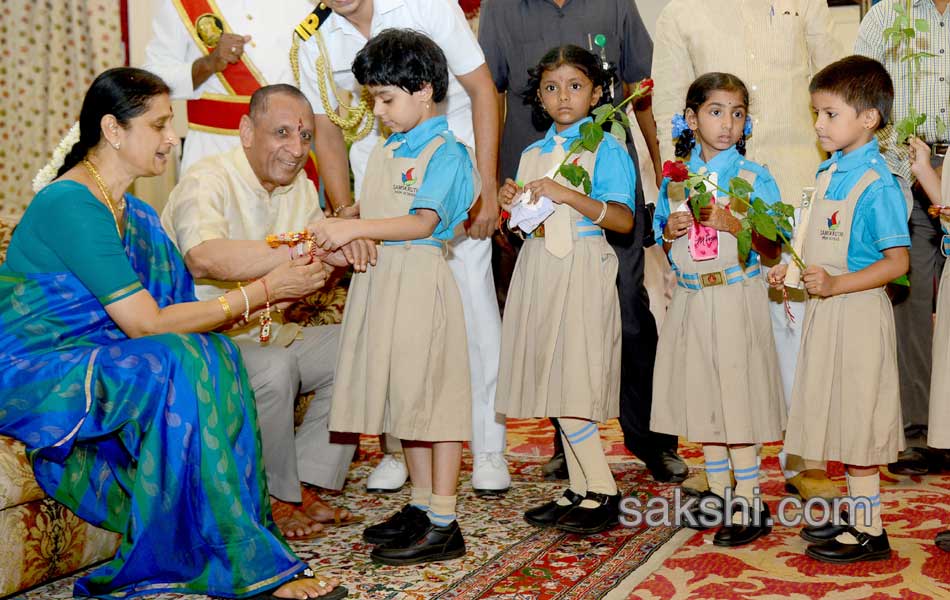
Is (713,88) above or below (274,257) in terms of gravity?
above

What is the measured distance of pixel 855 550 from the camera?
2.48m

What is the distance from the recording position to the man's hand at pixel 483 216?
3.04m

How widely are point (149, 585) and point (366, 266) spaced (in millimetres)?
919

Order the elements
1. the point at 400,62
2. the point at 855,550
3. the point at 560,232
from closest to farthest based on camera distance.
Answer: the point at 855,550 < the point at 400,62 < the point at 560,232

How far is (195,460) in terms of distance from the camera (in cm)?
231

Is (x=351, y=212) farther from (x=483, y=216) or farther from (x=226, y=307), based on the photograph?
(x=226, y=307)

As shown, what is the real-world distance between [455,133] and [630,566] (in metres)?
1.44

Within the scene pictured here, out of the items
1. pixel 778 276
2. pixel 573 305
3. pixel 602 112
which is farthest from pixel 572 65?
pixel 778 276

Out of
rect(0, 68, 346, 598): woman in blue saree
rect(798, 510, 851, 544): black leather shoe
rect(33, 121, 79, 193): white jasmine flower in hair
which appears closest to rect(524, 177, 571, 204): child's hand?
rect(0, 68, 346, 598): woman in blue saree

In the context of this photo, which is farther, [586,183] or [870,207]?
[586,183]

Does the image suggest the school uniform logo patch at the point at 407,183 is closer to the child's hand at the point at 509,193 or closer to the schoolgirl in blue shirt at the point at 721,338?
the child's hand at the point at 509,193

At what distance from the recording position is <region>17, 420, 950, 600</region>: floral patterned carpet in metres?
2.33

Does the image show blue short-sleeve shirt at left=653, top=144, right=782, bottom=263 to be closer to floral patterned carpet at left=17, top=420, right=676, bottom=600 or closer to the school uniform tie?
the school uniform tie

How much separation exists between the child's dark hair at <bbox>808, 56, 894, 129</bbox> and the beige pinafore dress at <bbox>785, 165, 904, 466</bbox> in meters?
0.18
